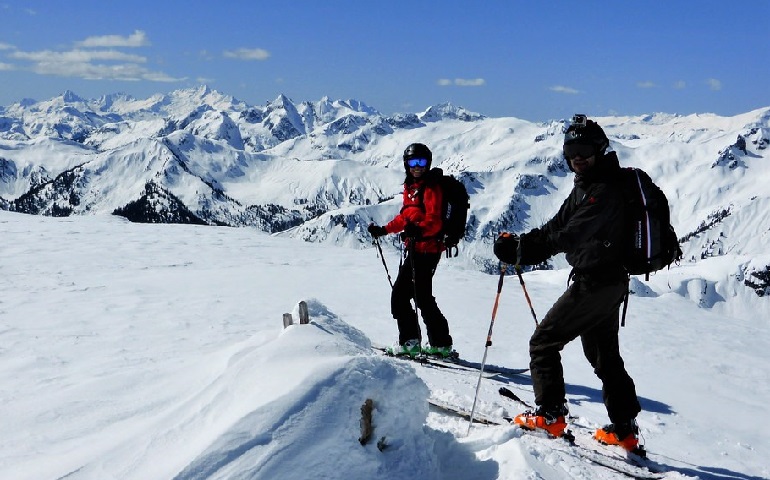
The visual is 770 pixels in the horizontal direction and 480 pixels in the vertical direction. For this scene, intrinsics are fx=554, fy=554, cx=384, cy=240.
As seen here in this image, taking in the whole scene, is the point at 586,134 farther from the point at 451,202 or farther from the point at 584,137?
the point at 451,202

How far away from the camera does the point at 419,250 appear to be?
27.7 ft

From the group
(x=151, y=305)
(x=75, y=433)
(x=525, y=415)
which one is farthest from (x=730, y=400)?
(x=151, y=305)

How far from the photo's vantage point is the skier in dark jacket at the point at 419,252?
322 inches

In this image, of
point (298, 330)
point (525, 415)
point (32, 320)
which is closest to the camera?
point (298, 330)

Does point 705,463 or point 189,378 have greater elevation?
point 189,378

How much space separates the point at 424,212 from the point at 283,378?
15.1 feet

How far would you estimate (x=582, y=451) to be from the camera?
5.27 meters

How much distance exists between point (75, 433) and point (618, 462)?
4.89 m

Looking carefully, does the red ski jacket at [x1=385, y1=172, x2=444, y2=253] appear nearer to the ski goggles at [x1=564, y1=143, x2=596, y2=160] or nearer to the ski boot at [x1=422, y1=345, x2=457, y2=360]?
the ski boot at [x1=422, y1=345, x2=457, y2=360]

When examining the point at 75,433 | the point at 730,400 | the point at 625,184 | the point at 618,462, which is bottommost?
the point at 730,400

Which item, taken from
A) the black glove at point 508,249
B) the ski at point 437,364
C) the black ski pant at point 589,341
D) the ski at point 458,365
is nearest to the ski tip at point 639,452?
the black ski pant at point 589,341

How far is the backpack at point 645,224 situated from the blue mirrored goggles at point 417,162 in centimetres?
365

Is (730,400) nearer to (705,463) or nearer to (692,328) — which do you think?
(705,463)

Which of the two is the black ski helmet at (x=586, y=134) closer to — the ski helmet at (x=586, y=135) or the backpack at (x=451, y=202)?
the ski helmet at (x=586, y=135)
